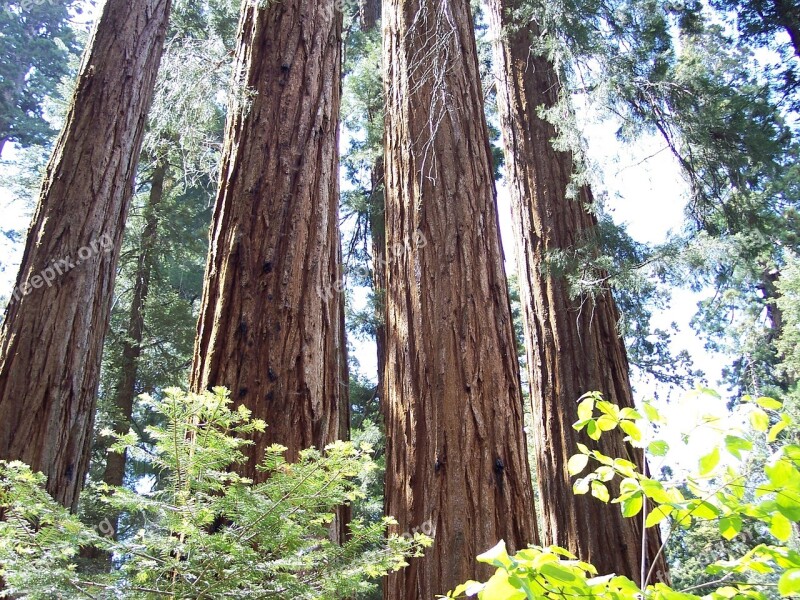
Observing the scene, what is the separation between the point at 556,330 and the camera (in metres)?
4.93

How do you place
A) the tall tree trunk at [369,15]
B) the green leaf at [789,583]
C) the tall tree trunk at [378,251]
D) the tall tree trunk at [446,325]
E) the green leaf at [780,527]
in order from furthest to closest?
the tall tree trunk at [369,15]
the tall tree trunk at [378,251]
the tall tree trunk at [446,325]
the green leaf at [780,527]
the green leaf at [789,583]

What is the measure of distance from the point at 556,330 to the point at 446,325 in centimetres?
172

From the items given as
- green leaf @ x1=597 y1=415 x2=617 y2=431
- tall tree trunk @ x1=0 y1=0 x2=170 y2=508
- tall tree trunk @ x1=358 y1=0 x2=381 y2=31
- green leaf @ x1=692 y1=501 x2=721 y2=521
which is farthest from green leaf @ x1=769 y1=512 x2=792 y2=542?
tall tree trunk @ x1=358 y1=0 x2=381 y2=31

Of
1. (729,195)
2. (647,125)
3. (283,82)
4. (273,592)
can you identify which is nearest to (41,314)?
(283,82)

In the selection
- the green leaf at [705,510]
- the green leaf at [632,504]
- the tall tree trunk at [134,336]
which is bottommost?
the green leaf at [705,510]

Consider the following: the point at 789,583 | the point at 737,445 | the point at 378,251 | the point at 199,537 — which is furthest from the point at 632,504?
the point at 378,251

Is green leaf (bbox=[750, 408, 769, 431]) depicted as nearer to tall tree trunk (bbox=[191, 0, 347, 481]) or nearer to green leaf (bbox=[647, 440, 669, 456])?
green leaf (bbox=[647, 440, 669, 456])

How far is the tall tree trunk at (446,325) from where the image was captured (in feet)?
9.94

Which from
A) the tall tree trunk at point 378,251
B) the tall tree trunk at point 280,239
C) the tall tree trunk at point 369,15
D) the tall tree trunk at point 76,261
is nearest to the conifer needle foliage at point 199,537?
the tall tree trunk at point 280,239

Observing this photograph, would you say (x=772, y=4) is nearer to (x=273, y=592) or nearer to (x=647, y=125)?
(x=647, y=125)

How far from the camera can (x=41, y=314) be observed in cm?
457

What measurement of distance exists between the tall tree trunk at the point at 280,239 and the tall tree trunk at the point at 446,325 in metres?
0.50

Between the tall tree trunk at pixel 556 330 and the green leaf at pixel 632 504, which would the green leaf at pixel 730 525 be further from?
the tall tree trunk at pixel 556 330

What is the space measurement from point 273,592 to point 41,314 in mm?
3911
